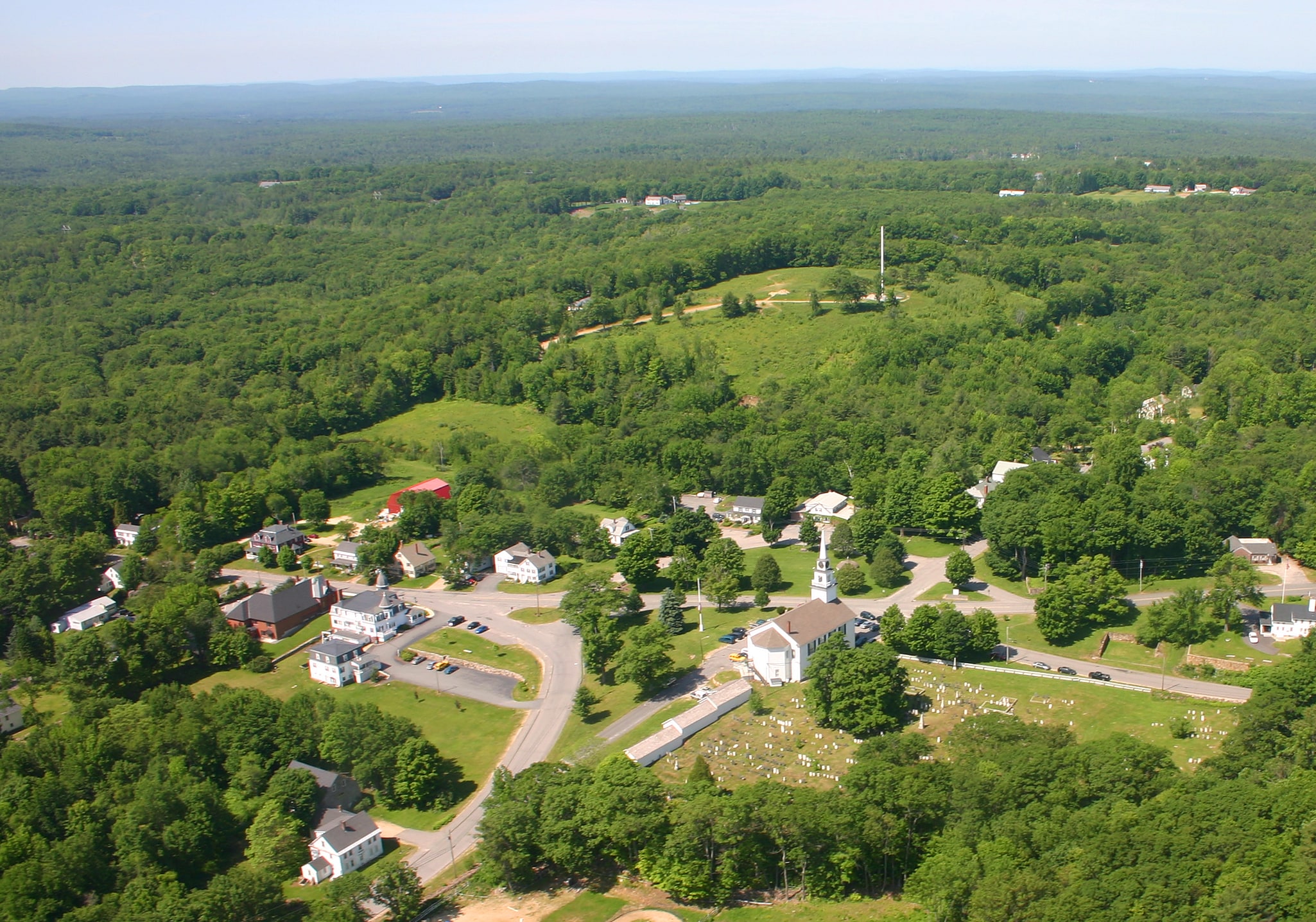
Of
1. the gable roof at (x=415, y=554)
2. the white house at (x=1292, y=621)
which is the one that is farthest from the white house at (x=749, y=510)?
the white house at (x=1292, y=621)

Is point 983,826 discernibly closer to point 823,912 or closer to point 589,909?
point 823,912

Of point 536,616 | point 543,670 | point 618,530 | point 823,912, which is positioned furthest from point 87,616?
point 823,912

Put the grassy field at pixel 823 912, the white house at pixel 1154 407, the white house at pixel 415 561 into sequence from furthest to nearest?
the white house at pixel 1154 407
the white house at pixel 415 561
the grassy field at pixel 823 912

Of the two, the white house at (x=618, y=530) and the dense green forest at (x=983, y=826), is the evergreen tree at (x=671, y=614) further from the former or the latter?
the dense green forest at (x=983, y=826)

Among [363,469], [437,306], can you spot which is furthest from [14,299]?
[363,469]

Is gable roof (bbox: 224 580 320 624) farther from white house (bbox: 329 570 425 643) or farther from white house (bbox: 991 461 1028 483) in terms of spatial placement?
white house (bbox: 991 461 1028 483)
